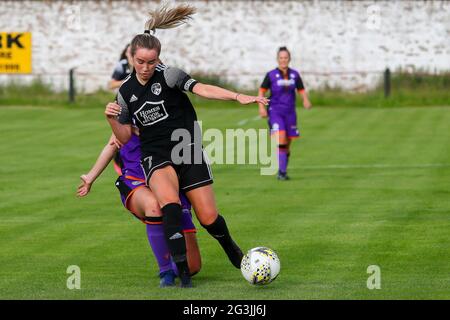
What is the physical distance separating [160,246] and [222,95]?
62.0 inches

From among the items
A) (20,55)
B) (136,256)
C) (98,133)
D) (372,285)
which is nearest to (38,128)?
(98,133)

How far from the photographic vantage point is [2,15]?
4747 centimetres

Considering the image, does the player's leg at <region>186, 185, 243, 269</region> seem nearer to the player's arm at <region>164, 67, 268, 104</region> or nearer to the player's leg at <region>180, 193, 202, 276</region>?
the player's leg at <region>180, 193, 202, 276</region>

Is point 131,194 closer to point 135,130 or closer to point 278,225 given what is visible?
point 135,130

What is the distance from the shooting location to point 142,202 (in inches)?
394

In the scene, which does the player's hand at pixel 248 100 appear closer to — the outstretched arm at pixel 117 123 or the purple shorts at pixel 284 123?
the outstretched arm at pixel 117 123

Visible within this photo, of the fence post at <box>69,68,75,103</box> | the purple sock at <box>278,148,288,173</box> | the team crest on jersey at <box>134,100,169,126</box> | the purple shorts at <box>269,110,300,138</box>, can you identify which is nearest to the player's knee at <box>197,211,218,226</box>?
the team crest on jersey at <box>134,100,169,126</box>

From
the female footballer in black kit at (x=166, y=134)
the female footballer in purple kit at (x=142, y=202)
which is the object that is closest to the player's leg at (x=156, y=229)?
the female footballer in purple kit at (x=142, y=202)

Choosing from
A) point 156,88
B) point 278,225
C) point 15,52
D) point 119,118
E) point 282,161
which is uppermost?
point 156,88

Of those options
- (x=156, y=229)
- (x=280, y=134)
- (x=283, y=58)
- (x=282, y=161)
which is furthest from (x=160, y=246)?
(x=283, y=58)

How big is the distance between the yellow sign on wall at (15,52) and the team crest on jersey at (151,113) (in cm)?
3559

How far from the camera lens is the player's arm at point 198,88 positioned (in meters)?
9.13

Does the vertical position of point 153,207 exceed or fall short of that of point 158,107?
it falls short

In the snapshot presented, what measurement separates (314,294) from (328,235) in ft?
12.3
